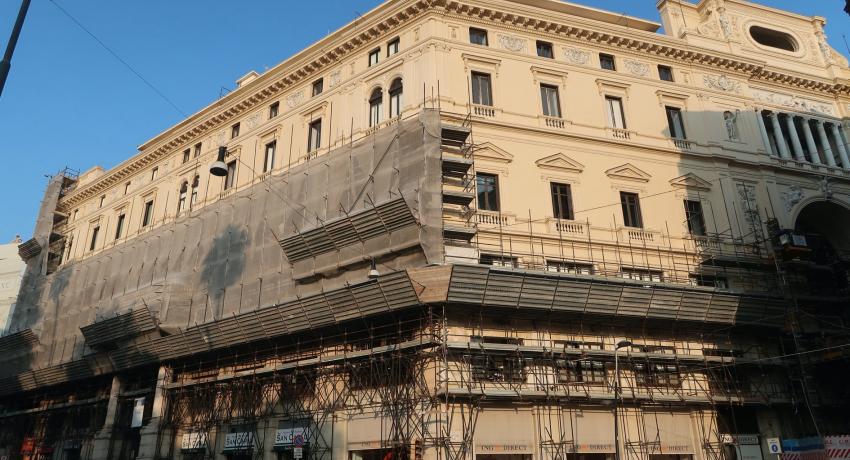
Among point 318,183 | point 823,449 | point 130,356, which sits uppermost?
point 318,183

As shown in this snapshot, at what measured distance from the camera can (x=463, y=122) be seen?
23203mm

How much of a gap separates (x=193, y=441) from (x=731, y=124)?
28.0 metres

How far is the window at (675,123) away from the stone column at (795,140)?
647 cm

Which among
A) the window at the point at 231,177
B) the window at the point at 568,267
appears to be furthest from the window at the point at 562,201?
the window at the point at 231,177

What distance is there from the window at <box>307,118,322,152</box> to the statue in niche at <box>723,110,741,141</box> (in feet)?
62.1

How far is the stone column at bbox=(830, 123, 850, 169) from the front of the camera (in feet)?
99.7

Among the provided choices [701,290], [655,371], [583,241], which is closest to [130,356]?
[583,241]

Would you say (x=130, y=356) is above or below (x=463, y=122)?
below

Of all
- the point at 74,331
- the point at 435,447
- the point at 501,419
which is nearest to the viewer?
the point at 435,447

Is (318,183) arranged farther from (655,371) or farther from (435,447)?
(655,371)

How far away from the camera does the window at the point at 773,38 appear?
32.9 meters

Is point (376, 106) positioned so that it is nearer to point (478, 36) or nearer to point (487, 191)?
point (478, 36)

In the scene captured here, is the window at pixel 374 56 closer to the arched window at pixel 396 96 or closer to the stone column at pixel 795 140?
the arched window at pixel 396 96

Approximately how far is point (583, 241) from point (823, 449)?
9856 mm
